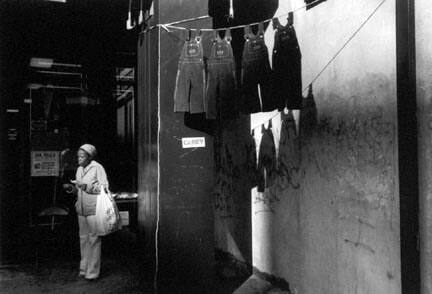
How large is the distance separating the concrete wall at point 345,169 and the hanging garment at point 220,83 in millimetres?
950

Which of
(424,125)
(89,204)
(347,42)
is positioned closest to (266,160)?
(347,42)

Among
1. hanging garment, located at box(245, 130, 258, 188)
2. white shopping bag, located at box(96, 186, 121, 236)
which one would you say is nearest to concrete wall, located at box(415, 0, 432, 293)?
hanging garment, located at box(245, 130, 258, 188)

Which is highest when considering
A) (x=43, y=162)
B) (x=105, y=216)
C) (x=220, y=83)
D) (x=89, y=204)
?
(x=220, y=83)

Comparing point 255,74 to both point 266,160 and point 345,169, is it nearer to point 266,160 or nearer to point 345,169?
point 345,169

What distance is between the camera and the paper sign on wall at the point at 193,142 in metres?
5.11

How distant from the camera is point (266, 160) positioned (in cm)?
602

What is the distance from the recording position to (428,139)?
331 cm

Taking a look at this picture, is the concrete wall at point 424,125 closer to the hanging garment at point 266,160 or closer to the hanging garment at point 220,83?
the hanging garment at point 220,83

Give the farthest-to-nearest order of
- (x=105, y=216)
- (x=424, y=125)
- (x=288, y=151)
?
(x=105, y=216) < (x=288, y=151) < (x=424, y=125)

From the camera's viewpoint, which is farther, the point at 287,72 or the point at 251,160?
the point at 251,160

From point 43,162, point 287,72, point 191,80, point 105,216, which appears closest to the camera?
point 287,72

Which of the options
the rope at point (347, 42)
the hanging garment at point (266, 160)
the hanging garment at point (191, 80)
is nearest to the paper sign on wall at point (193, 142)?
the hanging garment at point (191, 80)

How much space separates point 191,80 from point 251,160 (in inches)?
81.1

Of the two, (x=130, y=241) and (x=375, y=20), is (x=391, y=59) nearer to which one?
(x=375, y=20)
